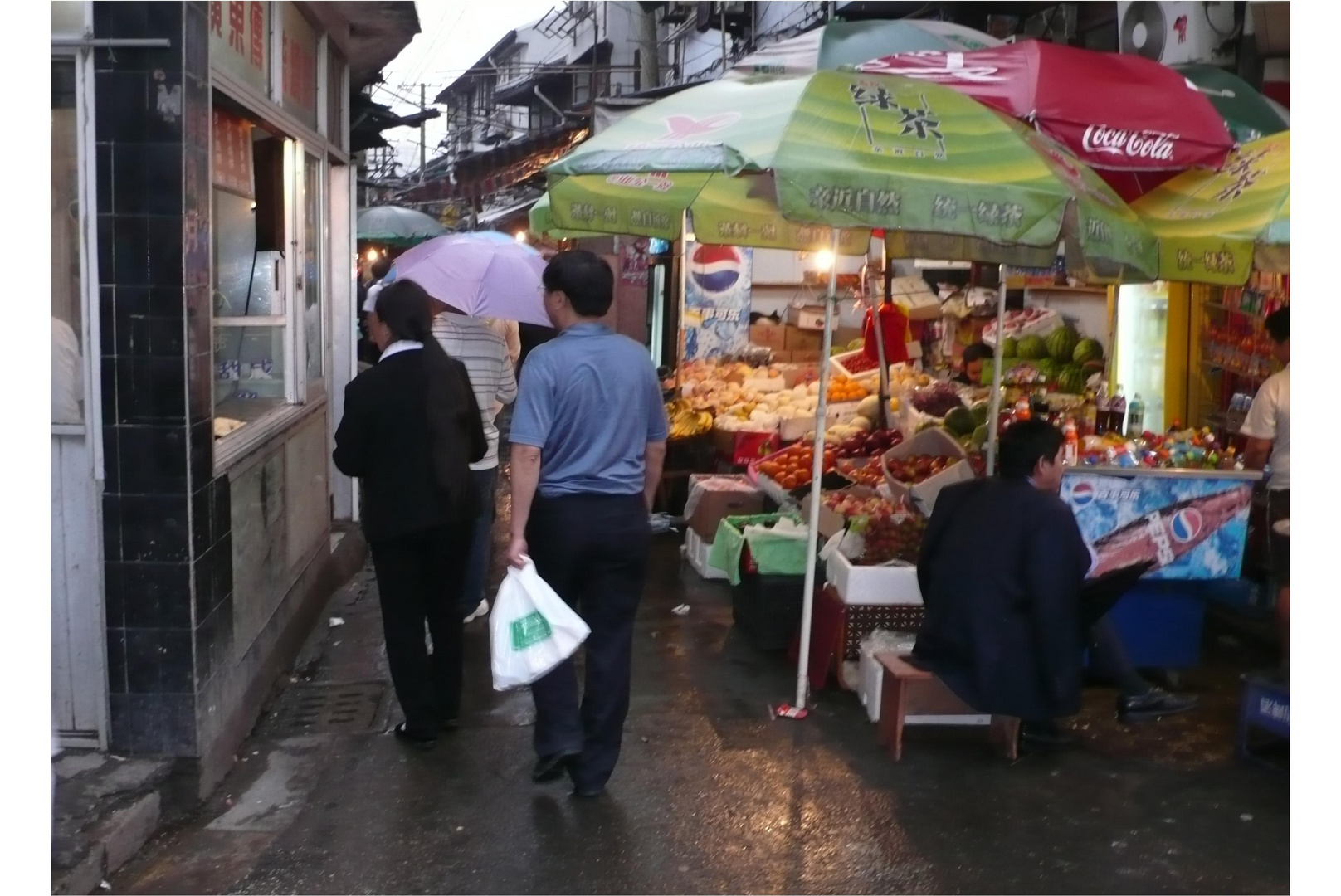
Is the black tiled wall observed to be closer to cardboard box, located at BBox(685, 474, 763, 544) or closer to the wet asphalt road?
the wet asphalt road

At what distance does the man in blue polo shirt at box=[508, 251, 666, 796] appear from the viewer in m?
4.57

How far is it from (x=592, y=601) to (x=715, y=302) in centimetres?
948

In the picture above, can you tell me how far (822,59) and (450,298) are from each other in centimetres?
264

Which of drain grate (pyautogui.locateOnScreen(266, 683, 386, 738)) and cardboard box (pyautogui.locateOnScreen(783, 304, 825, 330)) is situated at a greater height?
cardboard box (pyautogui.locateOnScreen(783, 304, 825, 330))

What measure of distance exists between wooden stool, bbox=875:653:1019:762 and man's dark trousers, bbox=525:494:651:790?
4.01ft

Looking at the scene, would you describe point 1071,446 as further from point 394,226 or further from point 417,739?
point 394,226

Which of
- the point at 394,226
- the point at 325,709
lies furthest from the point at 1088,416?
the point at 394,226

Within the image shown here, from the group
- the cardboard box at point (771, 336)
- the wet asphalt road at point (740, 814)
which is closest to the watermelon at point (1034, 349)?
the cardboard box at point (771, 336)

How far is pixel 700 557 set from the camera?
8852 millimetres

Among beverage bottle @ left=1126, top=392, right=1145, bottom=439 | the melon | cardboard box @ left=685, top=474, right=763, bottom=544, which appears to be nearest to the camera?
beverage bottle @ left=1126, top=392, right=1145, bottom=439

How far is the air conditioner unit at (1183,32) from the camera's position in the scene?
358 inches

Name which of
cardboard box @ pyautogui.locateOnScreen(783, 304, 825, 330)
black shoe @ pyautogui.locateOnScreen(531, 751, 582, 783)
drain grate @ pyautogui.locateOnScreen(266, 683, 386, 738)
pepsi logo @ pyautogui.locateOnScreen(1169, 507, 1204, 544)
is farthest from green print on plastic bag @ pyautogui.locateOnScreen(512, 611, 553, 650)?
cardboard box @ pyautogui.locateOnScreen(783, 304, 825, 330)

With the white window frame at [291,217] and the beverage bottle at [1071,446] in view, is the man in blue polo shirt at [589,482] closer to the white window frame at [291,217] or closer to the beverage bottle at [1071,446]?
the white window frame at [291,217]

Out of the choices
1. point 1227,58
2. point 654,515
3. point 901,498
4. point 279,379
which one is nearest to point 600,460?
point 901,498
